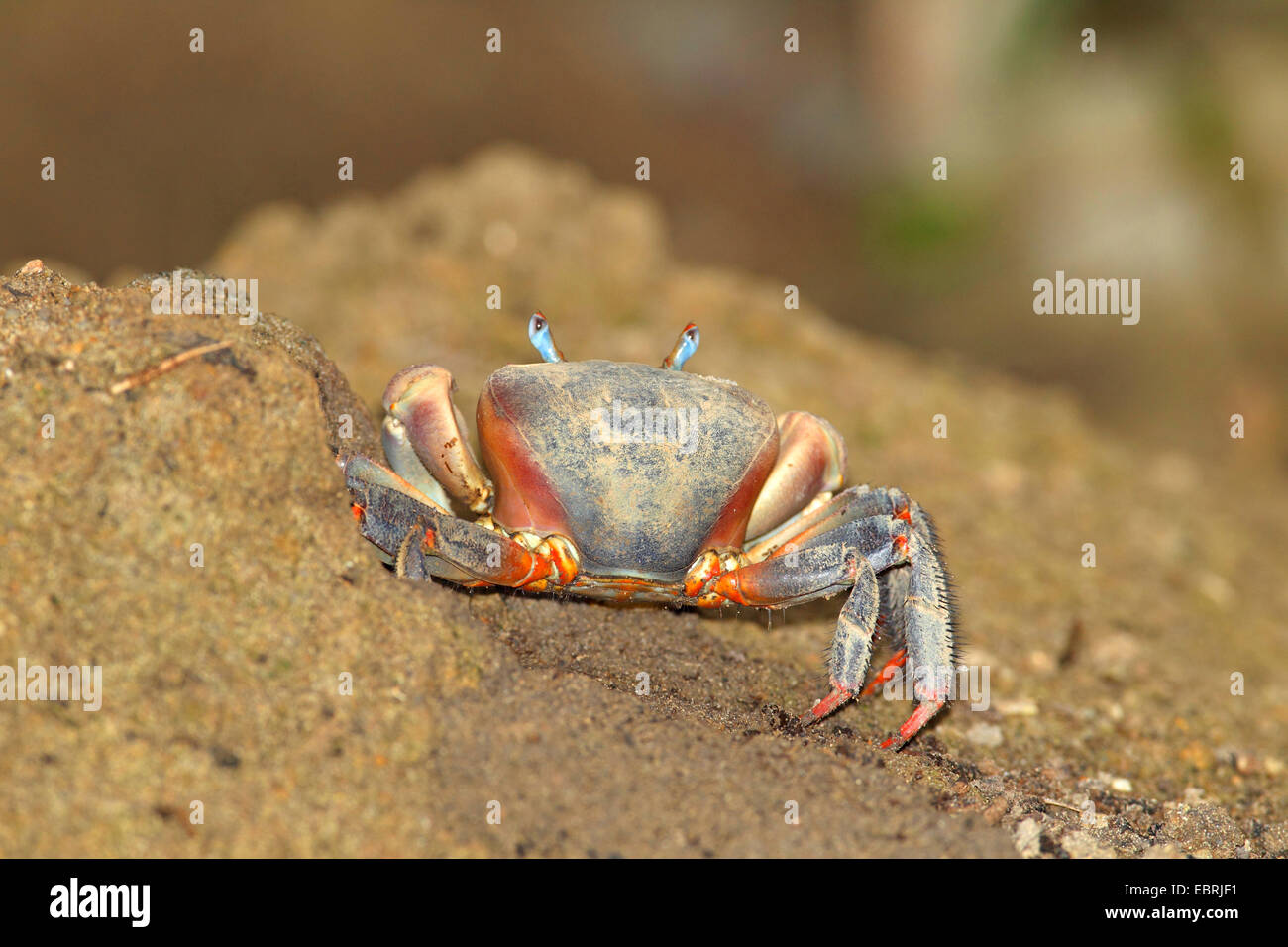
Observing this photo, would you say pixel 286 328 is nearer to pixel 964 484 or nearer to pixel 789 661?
pixel 789 661

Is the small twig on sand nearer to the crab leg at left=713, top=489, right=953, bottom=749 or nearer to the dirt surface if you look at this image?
the dirt surface

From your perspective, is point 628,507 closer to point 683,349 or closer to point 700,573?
point 700,573

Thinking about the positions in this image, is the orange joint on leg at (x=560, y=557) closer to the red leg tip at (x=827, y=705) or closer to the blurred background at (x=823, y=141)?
the red leg tip at (x=827, y=705)

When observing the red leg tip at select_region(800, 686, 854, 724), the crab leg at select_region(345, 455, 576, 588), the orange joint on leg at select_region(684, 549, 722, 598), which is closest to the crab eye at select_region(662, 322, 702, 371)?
the orange joint on leg at select_region(684, 549, 722, 598)

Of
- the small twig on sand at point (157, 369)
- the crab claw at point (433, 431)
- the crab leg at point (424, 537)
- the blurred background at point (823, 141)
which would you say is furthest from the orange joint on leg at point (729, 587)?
the blurred background at point (823, 141)

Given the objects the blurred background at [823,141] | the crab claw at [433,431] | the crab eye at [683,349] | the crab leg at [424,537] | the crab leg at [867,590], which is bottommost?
the crab leg at [867,590]

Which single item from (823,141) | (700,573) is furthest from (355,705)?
(823,141)
